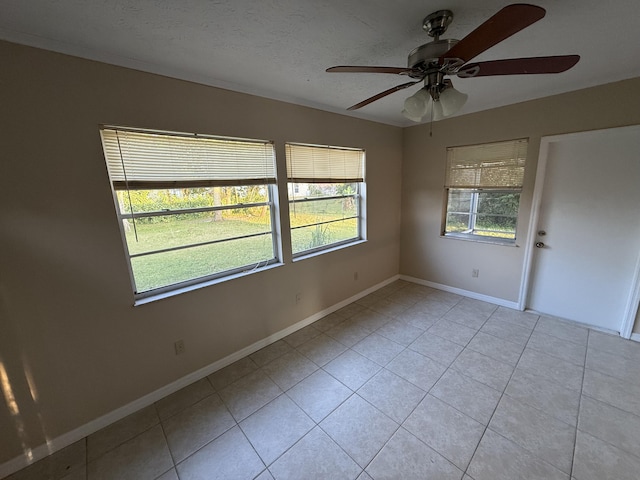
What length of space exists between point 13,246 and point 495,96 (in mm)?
A: 4009

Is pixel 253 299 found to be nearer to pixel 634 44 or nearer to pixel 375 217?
pixel 375 217

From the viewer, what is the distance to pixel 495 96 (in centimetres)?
259

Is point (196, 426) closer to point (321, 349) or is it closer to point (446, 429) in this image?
point (321, 349)

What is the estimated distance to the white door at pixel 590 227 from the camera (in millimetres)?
2305

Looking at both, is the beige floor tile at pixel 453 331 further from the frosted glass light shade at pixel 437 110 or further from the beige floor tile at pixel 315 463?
the frosted glass light shade at pixel 437 110

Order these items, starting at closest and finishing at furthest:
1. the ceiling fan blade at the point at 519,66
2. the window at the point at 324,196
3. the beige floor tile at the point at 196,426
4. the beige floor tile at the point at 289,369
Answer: the ceiling fan blade at the point at 519,66 → the beige floor tile at the point at 196,426 → the beige floor tile at the point at 289,369 → the window at the point at 324,196

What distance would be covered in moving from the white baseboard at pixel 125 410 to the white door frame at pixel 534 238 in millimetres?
2681

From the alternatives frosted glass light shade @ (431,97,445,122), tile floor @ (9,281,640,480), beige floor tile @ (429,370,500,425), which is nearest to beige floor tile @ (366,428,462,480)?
tile floor @ (9,281,640,480)

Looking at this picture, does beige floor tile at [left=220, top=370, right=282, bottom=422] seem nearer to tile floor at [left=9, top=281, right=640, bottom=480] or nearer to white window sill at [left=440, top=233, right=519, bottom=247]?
tile floor at [left=9, top=281, right=640, bottom=480]

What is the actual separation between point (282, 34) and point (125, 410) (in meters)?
2.69

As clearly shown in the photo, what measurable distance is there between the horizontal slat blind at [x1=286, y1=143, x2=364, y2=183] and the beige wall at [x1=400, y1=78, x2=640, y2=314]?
102cm

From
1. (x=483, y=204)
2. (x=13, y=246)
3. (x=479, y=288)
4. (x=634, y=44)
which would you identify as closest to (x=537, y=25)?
(x=634, y=44)

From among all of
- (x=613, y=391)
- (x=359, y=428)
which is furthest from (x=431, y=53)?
(x=613, y=391)

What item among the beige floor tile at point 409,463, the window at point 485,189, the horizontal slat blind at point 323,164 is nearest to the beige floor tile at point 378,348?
the beige floor tile at point 409,463
